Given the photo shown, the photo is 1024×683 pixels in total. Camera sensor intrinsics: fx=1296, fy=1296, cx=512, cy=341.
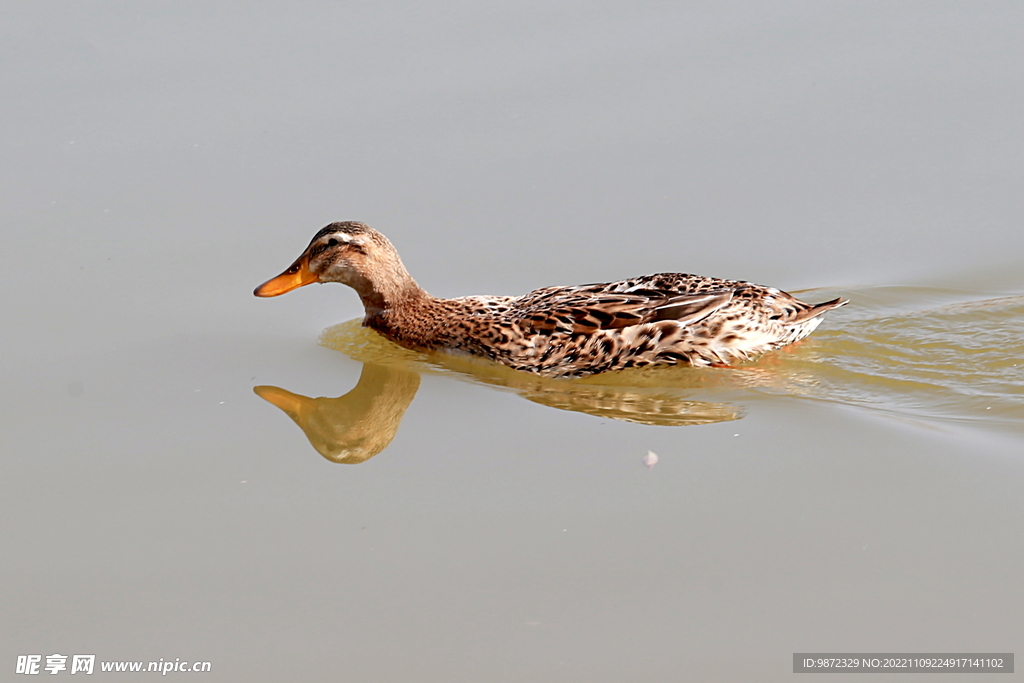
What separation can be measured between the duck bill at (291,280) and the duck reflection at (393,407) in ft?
3.01

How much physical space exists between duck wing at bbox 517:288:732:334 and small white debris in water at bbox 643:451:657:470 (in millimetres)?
1412

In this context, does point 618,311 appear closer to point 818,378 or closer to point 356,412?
point 818,378

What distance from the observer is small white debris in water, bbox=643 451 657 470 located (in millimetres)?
6969

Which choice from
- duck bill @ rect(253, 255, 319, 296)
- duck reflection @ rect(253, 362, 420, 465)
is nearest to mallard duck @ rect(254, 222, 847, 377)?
duck reflection @ rect(253, 362, 420, 465)

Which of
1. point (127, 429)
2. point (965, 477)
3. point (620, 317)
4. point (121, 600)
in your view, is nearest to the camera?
point (121, 600)

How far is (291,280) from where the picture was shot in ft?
29.6

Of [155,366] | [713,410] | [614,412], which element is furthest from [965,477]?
[155,366]

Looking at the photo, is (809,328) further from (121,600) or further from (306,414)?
(121,600)

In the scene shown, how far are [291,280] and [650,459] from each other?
322 cm

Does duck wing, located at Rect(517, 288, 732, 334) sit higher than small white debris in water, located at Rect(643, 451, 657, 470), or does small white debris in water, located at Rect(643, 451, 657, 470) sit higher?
duck wing, located at Rect(517, 288, 732, 334)

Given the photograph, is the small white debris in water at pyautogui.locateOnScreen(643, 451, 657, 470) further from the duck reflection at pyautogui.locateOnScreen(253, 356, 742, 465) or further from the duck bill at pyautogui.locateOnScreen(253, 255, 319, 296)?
the duck bill at pyautogui.locateOnScreen(253, 255, 319, 296)

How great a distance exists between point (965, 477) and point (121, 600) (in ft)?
13.8

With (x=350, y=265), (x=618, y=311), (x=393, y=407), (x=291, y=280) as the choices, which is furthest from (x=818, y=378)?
(x=291, y=280)

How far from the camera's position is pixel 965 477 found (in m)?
6.65
